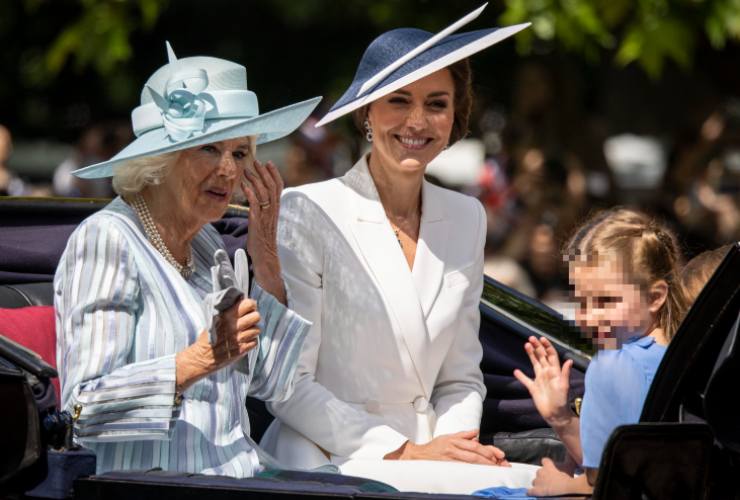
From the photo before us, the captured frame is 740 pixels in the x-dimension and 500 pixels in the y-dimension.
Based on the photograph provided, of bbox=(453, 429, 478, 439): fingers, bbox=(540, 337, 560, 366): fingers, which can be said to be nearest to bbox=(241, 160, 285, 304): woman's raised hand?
bbox=(453, 429, 478, 439): fingers

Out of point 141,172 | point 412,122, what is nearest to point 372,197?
point 412,122

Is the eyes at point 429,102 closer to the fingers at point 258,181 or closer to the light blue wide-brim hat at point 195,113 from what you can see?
the light blue wide-brim hat at point 195,113

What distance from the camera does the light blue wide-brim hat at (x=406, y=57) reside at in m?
3.47

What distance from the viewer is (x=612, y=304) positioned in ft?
9.43

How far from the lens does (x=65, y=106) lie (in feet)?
40.8

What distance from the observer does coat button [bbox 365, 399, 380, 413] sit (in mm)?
3571

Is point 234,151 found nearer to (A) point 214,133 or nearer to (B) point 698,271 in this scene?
(A) point 214,133

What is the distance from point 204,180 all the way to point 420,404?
32.5 inches

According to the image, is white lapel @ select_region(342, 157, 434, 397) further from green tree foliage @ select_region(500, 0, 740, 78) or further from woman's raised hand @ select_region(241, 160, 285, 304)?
green tree foliage @ select_region(500, 0, 740, 78)

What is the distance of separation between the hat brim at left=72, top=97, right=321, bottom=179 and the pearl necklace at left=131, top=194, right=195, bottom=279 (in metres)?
0.10

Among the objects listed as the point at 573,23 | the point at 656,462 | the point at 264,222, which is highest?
the point at 573,23

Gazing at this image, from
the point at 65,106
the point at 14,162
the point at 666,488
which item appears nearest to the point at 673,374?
the point at 666,488

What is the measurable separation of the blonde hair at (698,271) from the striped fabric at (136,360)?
91 centimetres

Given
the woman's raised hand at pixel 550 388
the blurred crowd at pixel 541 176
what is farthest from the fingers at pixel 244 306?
the blurred crowd at pixel 541 176
